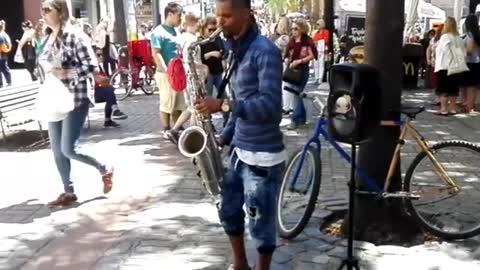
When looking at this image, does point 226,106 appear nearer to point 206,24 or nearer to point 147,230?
point 147,230

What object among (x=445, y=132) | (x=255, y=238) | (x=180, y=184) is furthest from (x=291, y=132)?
(x=255, y=238)

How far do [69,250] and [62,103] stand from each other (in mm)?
1374

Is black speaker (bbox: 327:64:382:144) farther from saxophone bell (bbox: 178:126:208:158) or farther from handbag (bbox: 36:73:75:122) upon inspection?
handbag (bbox: 36:73:75:122)

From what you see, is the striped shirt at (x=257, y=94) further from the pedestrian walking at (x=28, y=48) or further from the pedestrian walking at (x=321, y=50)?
the pedestrian walking at (x=28, y=48)

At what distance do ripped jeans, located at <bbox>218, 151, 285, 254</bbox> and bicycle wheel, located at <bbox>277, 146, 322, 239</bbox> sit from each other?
1.08 metres

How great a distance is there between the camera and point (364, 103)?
3.87m

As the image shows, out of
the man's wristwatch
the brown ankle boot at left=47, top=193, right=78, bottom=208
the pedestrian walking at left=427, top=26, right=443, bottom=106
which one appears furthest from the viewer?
the pedestrian walking at left=427, top=26, right=443, bottom=106

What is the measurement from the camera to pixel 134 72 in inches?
619

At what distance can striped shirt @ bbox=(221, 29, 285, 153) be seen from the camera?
3.42 meters

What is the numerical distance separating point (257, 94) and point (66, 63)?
9.30 ft

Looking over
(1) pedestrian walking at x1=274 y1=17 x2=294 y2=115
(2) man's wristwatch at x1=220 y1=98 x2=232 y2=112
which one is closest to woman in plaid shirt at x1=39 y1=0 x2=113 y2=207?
(2) man's wristwatch at x1=220 y1=98 x2=232 y2=112

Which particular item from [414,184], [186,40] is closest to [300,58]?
[186,40]

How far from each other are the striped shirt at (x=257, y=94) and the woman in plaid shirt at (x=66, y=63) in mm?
2444

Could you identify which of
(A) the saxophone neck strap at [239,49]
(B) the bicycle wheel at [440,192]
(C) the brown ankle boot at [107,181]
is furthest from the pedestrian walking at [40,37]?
(B) the bicycle wheel at [440,192]
